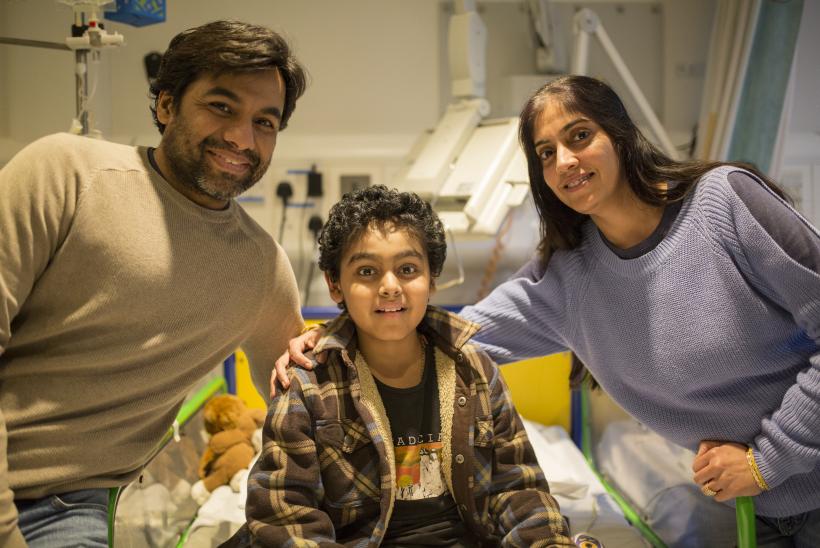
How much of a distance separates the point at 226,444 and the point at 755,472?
149 centimetres

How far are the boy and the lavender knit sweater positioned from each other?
1.04ft

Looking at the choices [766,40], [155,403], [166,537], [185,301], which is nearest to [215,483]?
[166,537]

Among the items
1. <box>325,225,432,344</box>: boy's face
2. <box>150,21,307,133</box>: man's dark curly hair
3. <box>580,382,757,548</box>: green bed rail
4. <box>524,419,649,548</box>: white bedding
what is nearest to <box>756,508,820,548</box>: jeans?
<box>580,382,757,548</box>: green bed rail

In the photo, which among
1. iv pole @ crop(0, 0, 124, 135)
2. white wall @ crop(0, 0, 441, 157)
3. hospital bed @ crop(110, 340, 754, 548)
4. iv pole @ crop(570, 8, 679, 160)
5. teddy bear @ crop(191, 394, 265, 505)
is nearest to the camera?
hospital bed @ crop(110, 340, 754, 548)

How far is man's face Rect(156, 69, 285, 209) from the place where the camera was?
A: 148 centimetres

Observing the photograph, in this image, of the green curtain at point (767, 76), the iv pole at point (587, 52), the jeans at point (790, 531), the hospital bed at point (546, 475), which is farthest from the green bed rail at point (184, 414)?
the green curtain at point (767, 76)

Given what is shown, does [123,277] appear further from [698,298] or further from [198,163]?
[698,298]

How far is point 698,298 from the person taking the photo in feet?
4.94

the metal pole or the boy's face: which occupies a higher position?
the metal pole

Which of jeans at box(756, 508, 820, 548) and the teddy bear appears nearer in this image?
jeans at box(756, 508, 820, 548)

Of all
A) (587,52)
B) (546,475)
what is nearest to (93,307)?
(546,475)

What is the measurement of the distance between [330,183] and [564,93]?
1595 millimetres

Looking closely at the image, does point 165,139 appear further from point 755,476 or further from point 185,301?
point 755,476

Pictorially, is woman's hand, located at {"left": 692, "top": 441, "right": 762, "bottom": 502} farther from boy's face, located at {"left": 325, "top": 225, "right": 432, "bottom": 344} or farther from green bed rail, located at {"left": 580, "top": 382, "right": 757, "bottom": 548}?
boy's face, located at {"left": 325, "top": 225, "right": 432, "bottom": 344}
